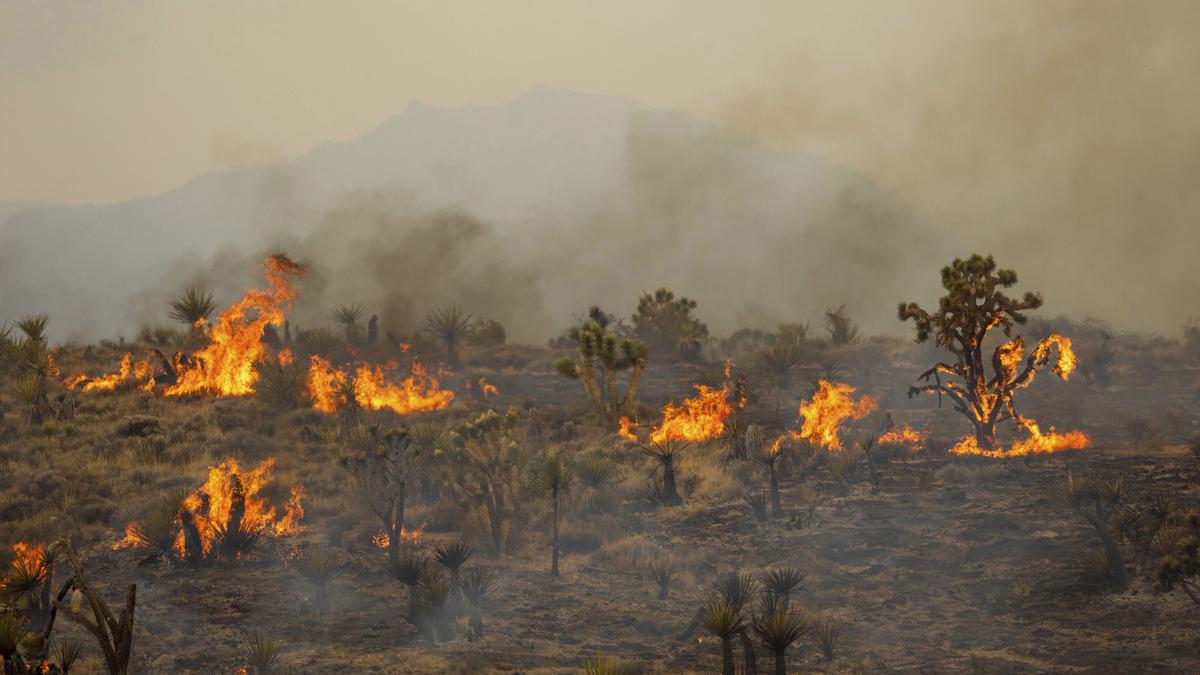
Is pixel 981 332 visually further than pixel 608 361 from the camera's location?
No

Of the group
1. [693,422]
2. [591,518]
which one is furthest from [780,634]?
[693,422]

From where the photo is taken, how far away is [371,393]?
95.2 ft

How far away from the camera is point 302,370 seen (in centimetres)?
2956

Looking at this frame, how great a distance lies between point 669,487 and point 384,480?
5.75 m

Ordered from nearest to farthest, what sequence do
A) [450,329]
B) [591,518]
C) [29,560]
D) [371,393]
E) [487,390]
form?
[29,560] < [591,518] < [371,393] < [487,390] < [450,329]

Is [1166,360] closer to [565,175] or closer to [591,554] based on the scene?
[591,554]

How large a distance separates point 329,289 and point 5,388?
66338 mm

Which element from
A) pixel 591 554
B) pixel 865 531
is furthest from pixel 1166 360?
pixel 591 554

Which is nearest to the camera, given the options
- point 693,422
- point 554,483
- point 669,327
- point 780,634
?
point 780,634

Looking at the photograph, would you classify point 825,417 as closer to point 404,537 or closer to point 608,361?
point 608,361

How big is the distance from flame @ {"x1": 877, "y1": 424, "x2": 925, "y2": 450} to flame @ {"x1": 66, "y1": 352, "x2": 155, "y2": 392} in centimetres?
2145

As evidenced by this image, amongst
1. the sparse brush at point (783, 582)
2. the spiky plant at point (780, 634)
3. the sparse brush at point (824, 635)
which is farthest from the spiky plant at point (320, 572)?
the sparse brush at point (824, 635)

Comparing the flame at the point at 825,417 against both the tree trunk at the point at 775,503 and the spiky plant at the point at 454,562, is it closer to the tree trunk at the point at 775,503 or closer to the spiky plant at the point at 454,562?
the tree trunk at the point at 775,503

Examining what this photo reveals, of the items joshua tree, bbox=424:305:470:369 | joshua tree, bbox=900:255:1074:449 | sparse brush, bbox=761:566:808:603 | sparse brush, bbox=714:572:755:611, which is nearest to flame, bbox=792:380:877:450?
joshua tree, bbox=900:255:1074:449
